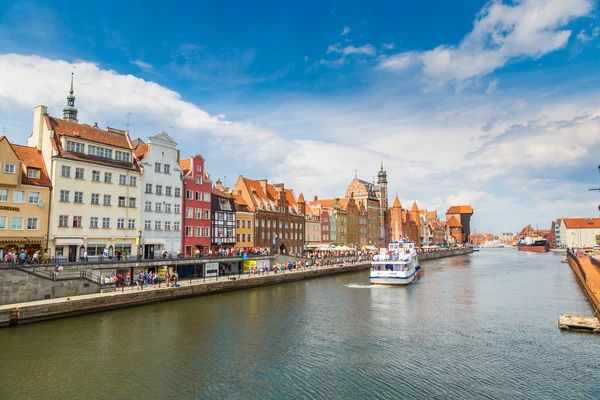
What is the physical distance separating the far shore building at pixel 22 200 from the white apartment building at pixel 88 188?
37.2 inches

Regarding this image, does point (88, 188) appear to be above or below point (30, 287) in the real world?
above

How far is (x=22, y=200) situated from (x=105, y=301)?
15203 millimetres

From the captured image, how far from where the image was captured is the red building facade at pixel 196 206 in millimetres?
63250

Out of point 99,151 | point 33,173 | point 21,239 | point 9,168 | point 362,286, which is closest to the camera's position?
point 9,168

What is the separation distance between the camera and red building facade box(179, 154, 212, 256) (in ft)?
208

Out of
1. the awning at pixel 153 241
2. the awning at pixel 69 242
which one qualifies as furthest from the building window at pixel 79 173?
the awning at pixel 153 241

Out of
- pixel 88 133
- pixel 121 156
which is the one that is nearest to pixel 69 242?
pixel 121 156

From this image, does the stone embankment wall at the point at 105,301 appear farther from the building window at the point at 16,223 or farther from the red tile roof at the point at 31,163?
the red tile roof at the point at 31,163

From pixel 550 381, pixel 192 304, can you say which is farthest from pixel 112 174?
pixel 550 381

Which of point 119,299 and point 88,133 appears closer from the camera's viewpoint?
point 119,299

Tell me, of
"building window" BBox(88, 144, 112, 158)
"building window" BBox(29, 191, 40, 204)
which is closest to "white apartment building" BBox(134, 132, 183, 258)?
"building window" BBox(88, 144, 112, 158)

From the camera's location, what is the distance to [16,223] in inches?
1676

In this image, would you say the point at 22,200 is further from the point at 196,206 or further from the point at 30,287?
the point at 196,206

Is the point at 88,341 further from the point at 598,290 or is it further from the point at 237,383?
the point at 598,290
